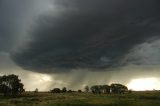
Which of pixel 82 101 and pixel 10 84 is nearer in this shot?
pixel 82 101

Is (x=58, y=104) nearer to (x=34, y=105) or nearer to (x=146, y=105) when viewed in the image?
(x=34, y=105)

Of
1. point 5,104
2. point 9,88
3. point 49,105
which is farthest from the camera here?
point 9,88

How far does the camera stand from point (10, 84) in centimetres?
16788

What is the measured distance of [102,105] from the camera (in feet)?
310

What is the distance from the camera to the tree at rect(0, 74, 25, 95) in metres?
165

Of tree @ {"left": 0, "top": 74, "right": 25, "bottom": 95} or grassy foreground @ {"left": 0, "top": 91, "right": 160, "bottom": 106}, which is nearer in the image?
grassy foreground @ {"left": 0, "top": 91, "right": 160, "bottom": 106}

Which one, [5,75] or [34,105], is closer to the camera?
[34,105]

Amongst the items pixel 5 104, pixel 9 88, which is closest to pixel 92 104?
pixel 5 104

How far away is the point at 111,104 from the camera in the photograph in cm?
9656

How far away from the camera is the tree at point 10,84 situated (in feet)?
542

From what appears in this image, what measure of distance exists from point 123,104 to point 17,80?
90.8 m

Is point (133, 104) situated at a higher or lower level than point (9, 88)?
lower

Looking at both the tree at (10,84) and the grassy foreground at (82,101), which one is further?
the tree at (10,84)

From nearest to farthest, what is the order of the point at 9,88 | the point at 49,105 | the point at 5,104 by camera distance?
the point at 49,105 → the point at 5,104 → the point at 9,88
